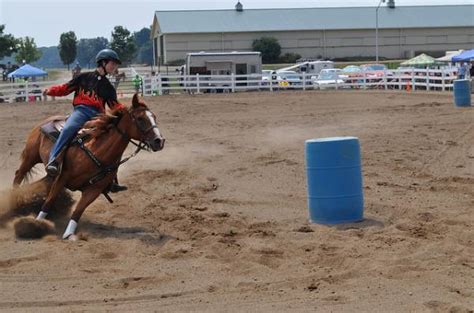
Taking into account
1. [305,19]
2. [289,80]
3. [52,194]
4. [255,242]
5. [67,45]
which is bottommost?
[255,242]

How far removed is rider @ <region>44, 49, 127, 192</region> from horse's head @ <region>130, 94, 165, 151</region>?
297 mm

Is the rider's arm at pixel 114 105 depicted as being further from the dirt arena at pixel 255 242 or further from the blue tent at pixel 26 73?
the blue tent at pixel 26 73

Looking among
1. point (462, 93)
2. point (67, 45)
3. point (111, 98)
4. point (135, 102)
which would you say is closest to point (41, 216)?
point (111, 98)

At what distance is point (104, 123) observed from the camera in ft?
30.2

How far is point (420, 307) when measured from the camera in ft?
19.3

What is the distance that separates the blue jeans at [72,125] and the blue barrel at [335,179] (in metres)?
2.71

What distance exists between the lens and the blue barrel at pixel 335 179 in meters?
9.12

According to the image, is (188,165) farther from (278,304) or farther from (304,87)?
(304,87)

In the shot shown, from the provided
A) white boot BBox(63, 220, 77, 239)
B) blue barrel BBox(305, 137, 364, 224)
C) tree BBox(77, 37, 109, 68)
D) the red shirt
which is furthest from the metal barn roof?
tree BBox(77, 37, 109, 68)

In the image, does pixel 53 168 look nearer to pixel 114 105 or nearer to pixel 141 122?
pixel 114 105

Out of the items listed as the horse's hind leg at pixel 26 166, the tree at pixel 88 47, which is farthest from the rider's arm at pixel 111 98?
the tree at pixel 88 47

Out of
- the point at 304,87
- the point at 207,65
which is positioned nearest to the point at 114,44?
the point at 207,65

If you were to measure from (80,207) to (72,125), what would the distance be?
101 cm

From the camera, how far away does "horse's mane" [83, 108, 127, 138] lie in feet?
30.1
